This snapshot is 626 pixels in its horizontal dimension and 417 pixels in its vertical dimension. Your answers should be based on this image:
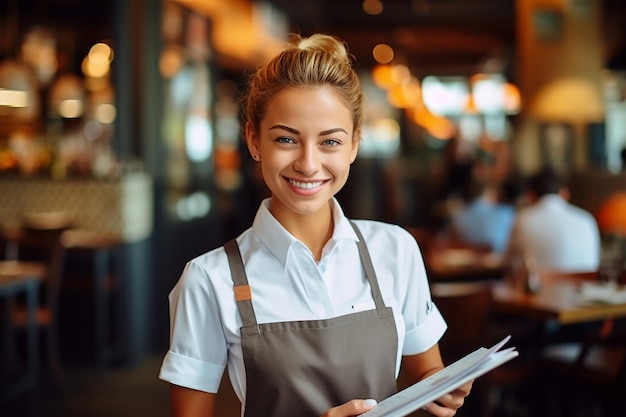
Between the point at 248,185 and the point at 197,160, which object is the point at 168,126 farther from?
the point at 248,185

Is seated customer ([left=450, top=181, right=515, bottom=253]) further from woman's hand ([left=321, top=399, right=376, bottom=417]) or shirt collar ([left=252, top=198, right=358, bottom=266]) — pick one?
woman's hand ([left=321, top=399, right=376, bottom=417])

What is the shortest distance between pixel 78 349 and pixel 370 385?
16.1 ft

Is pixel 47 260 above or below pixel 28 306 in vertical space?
above

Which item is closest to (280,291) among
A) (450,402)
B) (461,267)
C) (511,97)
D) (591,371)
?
(450,402)

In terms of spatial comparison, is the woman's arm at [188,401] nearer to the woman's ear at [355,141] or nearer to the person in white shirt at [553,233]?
the woman's ear at [355,141]

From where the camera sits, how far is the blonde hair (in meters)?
1.66

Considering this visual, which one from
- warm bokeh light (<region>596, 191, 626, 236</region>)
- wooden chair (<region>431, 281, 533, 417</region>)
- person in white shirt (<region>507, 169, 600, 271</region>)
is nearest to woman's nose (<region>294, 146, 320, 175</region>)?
wooden chair (<region>431, 281, 533, 417</region>)

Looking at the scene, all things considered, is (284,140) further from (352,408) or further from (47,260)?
(47,260)

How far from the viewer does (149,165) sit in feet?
21.4

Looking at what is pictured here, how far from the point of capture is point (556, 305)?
362 centimetres

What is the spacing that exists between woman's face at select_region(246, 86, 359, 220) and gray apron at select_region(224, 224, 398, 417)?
194mm

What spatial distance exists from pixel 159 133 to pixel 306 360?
523 centimetres

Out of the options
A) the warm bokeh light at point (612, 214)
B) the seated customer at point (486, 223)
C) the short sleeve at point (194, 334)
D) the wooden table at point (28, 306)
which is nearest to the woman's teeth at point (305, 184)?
the short sleeve at point (194, 334)

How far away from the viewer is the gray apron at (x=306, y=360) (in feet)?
5.34
